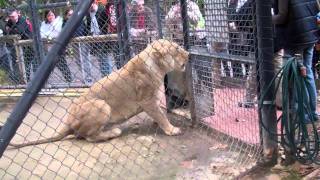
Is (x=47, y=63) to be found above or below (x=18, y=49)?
above

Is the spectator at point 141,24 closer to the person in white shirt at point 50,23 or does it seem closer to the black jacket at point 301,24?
the black jacket at point 301,24

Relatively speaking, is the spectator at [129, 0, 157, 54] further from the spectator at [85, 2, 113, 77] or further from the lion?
the spectator at [85, 2, 113, 77]

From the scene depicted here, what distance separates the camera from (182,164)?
467 cm

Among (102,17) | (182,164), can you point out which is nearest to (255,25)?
(182,164)

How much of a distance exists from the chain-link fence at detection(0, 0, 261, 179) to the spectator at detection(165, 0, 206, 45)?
0.01 meters

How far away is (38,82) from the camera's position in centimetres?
261

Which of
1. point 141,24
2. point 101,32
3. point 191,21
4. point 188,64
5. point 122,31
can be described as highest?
point 191,21

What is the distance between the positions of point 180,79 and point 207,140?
0.93 m

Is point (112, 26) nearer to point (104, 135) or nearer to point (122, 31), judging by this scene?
point (122, 31)

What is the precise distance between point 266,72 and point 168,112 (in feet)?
7.33

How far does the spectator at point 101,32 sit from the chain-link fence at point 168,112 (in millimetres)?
1488

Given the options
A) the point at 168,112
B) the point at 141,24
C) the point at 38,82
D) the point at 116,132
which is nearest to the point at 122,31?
the point at 141,24

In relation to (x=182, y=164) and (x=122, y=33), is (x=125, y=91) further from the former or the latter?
(x=122, y=33)

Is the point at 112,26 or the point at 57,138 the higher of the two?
the point at 112,26
